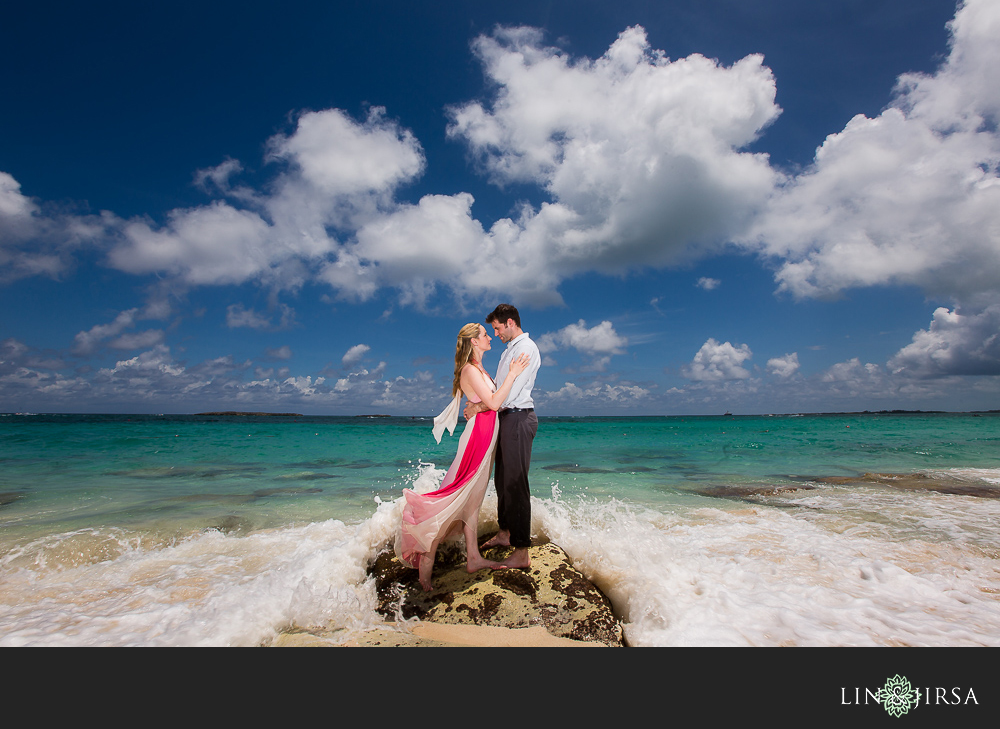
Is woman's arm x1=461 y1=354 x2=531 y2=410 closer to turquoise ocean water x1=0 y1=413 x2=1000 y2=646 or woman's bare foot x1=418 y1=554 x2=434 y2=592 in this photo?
woman's bare foot x1=418 y1=554 x2=434 y2=592

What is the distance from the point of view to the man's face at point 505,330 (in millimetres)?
4770

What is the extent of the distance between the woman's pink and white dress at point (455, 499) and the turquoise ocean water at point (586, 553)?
757mm

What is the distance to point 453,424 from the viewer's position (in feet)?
16.3

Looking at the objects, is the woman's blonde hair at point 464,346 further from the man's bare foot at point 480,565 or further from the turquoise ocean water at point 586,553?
the turquoise ocean water at point 586,553

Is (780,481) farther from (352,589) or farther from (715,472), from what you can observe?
(352,589)

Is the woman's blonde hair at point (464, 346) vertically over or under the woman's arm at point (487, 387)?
over

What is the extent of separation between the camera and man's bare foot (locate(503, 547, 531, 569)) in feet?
14.9

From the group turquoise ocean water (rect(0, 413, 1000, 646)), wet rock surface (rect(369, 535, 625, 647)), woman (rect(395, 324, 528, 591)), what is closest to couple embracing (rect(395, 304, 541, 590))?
woman (rect(395, 324, 528, 591))

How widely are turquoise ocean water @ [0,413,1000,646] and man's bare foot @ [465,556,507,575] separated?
1035 mm

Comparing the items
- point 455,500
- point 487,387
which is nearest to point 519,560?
point 455,500

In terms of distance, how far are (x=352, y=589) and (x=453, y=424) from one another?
2.00 meters
